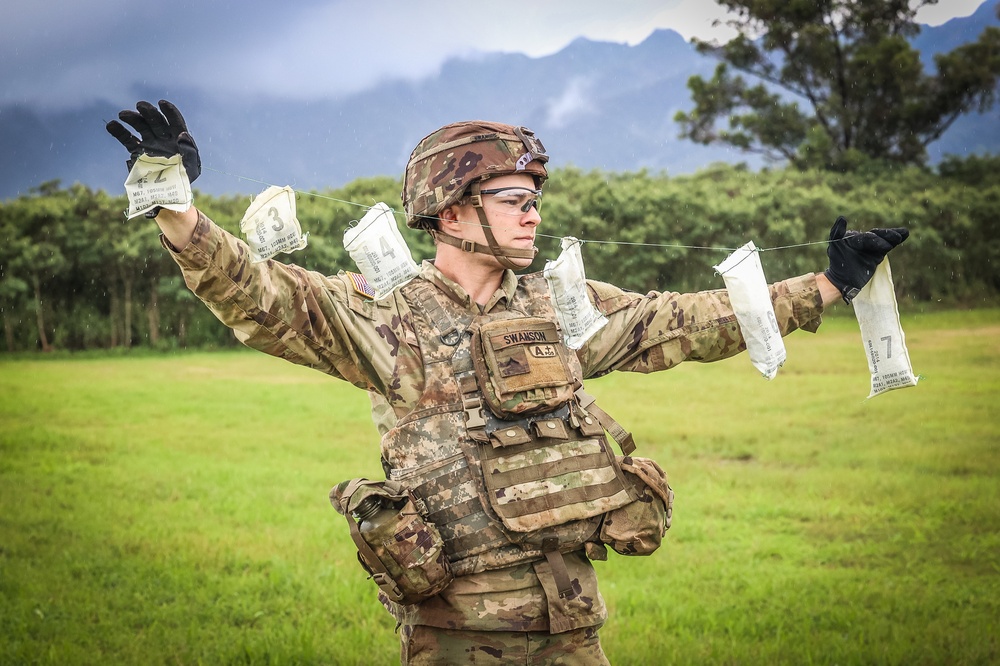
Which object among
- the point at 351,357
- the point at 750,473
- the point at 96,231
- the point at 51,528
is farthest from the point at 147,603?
the point at 96,231

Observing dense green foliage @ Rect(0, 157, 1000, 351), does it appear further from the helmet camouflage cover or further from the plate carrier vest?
the plate carrier vest

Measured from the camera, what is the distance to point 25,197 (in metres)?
14.9

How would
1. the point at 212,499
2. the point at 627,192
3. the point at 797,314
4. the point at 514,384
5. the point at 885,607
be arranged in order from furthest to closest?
the point at 627,192 < the point at 212,499 < the point at 885,607 < the point at 797,314 < the point at 514,384

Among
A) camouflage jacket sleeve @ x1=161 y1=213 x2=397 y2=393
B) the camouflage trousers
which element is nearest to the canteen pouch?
the camouflage trousers

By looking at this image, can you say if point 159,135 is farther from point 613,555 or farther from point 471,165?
point 613,555

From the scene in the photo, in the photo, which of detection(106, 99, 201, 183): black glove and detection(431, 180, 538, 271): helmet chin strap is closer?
detection(106, 99, 201, 183): black glove

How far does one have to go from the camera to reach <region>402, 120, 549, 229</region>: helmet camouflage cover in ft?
10.0

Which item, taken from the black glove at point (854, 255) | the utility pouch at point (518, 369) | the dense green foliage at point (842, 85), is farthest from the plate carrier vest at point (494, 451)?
the dense green foliage at point (842, 85)

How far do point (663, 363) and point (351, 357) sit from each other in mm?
1058

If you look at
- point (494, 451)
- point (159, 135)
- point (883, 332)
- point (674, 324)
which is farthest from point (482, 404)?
point (883, 332)

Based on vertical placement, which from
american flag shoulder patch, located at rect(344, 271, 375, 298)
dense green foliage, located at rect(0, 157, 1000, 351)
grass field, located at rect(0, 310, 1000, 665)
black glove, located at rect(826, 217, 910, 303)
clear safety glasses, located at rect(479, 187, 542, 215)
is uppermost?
dense green foliage, located at rect(0, 157, 1000, 351)

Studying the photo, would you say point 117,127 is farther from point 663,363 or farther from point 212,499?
point 212,499

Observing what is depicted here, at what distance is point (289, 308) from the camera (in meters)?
2.79

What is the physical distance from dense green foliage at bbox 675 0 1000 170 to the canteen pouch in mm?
16444
